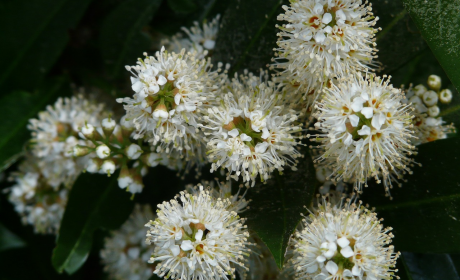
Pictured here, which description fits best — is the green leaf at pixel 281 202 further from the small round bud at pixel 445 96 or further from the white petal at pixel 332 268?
the small round bud at pixel 445 96

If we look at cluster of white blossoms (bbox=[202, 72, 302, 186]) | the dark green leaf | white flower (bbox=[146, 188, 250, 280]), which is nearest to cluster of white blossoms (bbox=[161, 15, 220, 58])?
cluster of white blossoms (bbox=[202, 72, 302, 186])

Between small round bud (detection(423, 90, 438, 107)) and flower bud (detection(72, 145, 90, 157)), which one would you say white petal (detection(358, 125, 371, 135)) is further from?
flower bud (detection(72, 145, 90, 157))

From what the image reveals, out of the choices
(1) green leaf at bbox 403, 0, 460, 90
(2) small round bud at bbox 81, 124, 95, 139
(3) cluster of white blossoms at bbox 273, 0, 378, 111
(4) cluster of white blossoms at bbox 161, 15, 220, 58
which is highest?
(1) green leaf at bbox 403, 0, 460, 90

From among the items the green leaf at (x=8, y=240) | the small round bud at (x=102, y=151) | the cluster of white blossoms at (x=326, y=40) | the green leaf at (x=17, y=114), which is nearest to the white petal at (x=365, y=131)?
the cluster of white blossoms at (x=326, y=40)

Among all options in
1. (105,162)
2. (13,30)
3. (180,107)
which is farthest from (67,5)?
(180,107)

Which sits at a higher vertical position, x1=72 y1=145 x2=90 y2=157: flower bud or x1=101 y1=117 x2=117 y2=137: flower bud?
x1=101 y1=117 x2=117 y2=137: flower bud

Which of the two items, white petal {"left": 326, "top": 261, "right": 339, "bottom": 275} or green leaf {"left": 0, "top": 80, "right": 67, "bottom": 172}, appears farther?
green leaf {"left": 0, "top": 80, "right": 67, "bottom": 172}

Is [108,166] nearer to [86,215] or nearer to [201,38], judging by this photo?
[86,215]
